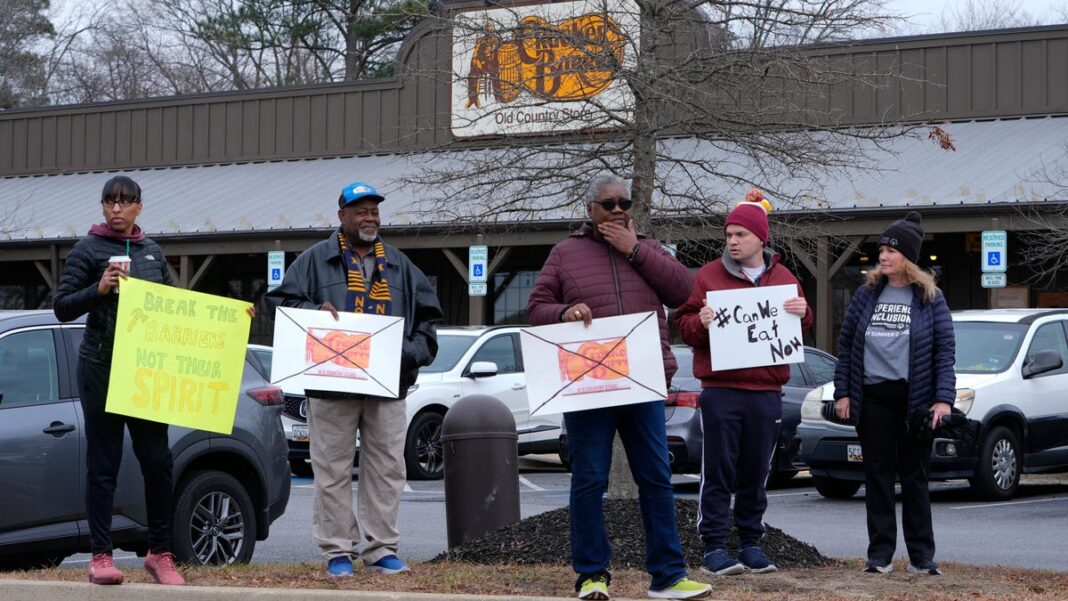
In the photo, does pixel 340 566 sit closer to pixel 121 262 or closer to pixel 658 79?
pixel 121 262

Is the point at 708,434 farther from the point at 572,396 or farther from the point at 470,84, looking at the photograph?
the point at 470,84

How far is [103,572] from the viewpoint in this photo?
23.1 ft

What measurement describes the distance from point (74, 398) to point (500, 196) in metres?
4.51

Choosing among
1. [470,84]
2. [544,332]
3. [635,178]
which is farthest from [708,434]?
[470,84]

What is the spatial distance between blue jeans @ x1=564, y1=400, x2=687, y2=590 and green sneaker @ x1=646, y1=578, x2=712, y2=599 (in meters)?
0.03

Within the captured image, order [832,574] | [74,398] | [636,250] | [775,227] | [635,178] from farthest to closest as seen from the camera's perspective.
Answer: [775,227]
[635,178]
[74,398]
[832,574]
[636,250]

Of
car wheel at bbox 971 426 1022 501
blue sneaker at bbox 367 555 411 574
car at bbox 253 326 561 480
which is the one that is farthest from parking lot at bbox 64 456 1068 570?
blue sneaker at bbox 367 555 411 574

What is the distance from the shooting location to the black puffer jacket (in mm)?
7066

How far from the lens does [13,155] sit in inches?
1374

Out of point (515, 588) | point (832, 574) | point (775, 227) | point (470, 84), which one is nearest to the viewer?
point (515, 588)

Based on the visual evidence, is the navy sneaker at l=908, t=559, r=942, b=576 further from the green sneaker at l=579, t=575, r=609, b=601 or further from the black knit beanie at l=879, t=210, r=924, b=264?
the green sneaker at l=579, t=575, r=609, b=601

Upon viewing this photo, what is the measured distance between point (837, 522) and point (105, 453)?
7170 mm

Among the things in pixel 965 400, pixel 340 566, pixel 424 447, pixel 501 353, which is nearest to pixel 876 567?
pixel 340 566

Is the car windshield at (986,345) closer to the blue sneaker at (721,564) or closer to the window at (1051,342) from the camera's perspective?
the window at (1051,342)
